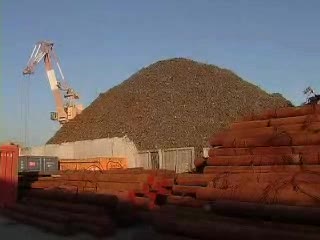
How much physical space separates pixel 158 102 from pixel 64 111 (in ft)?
48.5

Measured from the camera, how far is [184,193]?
10.8 m

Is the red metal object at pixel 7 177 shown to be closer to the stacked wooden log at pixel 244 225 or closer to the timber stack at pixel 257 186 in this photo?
the timber stack at pixel 257 186

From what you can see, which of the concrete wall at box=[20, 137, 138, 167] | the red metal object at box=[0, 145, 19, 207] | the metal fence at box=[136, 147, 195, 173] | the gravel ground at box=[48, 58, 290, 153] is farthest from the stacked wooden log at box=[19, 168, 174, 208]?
the gravel ground at box=[48, 58, 290, 153]

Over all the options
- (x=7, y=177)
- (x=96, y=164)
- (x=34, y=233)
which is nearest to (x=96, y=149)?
(x=96, y=164)

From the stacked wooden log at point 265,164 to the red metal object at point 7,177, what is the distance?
7076 millimetres

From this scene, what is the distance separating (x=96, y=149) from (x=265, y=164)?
20971 millimetres

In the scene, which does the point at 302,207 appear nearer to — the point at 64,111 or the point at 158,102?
the point at 158,102

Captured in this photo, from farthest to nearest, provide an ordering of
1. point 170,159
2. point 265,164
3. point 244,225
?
point 170,159 → point 265,164 → point 244,225

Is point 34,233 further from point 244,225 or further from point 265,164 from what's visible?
point 244,225

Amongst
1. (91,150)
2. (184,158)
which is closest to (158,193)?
(184,158)

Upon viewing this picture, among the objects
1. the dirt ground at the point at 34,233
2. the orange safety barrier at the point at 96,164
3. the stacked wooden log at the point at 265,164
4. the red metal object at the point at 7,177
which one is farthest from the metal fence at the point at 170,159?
the stacked wooden log at the point at 265,164

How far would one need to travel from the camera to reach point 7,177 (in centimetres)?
1595

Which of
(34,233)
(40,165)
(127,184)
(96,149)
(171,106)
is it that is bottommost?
(34,233)

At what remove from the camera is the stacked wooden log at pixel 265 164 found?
7773 millimetres
